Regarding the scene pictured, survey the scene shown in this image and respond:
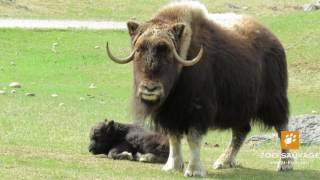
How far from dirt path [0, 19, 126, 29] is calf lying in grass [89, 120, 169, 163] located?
13.8m

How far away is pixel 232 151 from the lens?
870 cm

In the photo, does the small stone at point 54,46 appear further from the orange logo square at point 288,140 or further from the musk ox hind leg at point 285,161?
the musk ox hind leg at point 285,161

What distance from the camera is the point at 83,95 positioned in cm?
1488

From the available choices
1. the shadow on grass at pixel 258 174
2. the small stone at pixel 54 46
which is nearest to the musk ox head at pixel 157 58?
the shadow on grass at pixel 258 174

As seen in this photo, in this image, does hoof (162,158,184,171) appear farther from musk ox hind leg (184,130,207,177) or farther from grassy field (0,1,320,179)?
musk ox hind leg (184,130,207,177)

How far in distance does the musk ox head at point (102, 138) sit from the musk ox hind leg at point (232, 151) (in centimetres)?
111

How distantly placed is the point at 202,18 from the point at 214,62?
0.49 m

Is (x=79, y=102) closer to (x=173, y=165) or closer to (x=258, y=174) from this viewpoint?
(x=173, y=165)

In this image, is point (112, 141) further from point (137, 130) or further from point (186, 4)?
point (186, 4)

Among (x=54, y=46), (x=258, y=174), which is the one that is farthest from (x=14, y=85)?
(x=258, y=174)

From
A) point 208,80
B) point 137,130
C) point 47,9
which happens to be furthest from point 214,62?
point 47,9

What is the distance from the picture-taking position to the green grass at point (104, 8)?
92.7 feet

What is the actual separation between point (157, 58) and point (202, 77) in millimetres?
556

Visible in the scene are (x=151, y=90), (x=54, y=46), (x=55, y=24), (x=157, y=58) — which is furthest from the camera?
(x=55, y=24)
